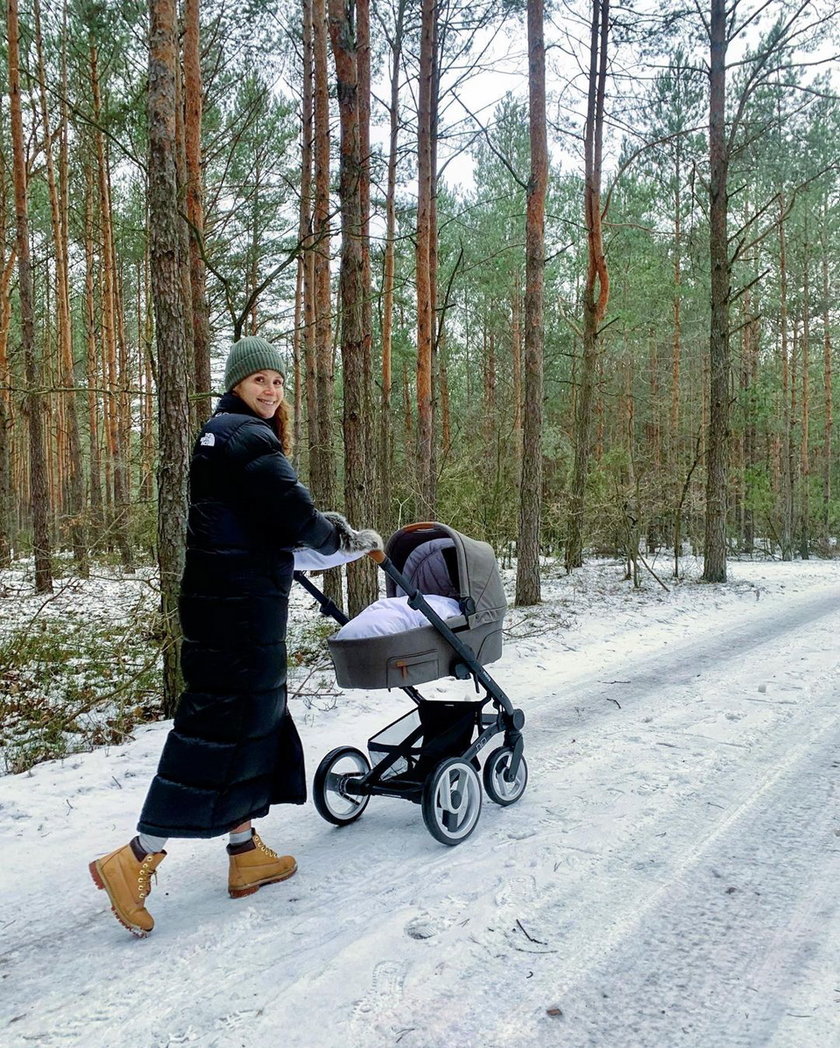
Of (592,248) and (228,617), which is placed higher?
(592,248)

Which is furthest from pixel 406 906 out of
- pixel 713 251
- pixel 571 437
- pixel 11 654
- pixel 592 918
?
pixel 571 437

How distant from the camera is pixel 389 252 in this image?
15.6 metres

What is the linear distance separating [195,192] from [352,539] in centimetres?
Answer: 727

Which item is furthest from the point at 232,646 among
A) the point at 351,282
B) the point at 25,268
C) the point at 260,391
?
the point at 25,268

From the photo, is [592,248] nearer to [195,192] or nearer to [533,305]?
[533,305]

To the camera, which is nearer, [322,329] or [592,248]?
[322,329]

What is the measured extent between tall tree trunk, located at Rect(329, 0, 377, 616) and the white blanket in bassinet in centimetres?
451

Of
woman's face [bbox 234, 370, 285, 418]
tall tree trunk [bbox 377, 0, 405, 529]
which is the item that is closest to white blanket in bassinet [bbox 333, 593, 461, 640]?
woman's face [bbox 234, 370, 285, 418]

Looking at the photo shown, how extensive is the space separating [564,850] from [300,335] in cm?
1877

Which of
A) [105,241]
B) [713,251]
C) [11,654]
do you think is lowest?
[11,654]

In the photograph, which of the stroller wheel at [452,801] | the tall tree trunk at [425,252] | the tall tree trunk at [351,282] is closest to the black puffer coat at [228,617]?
the stroller wheel at [452,801]

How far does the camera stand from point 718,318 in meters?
13.7

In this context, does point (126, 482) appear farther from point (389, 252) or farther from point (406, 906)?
point (406, 906)

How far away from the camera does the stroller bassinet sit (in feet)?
10.1
